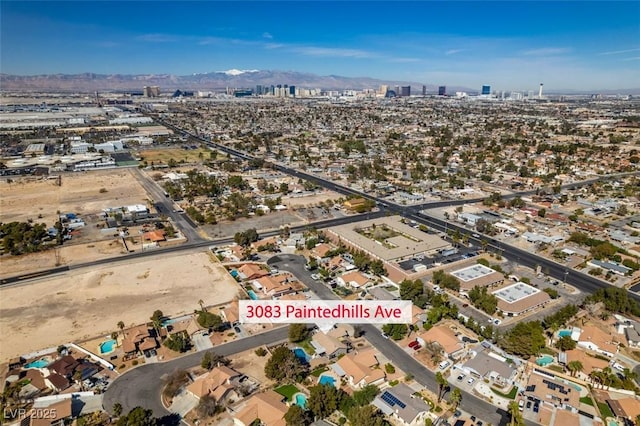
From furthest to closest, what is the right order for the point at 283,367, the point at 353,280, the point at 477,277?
the point at 477,277, the point at 353,280, the point at 283,367

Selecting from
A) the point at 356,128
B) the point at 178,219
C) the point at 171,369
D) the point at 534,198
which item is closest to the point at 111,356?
the point at 171,369

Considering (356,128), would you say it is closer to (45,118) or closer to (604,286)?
(604,286)

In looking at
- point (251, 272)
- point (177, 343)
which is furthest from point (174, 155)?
point (177, 343)

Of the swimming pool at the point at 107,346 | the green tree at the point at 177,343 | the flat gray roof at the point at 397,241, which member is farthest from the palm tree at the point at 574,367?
the swimming pool at the point at 107,346

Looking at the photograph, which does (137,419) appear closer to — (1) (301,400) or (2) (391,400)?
(1) (301,400)

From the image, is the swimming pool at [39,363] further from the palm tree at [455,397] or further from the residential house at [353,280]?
the palm tree at [455,397]

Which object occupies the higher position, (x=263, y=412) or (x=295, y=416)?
(x=295, y=416)
